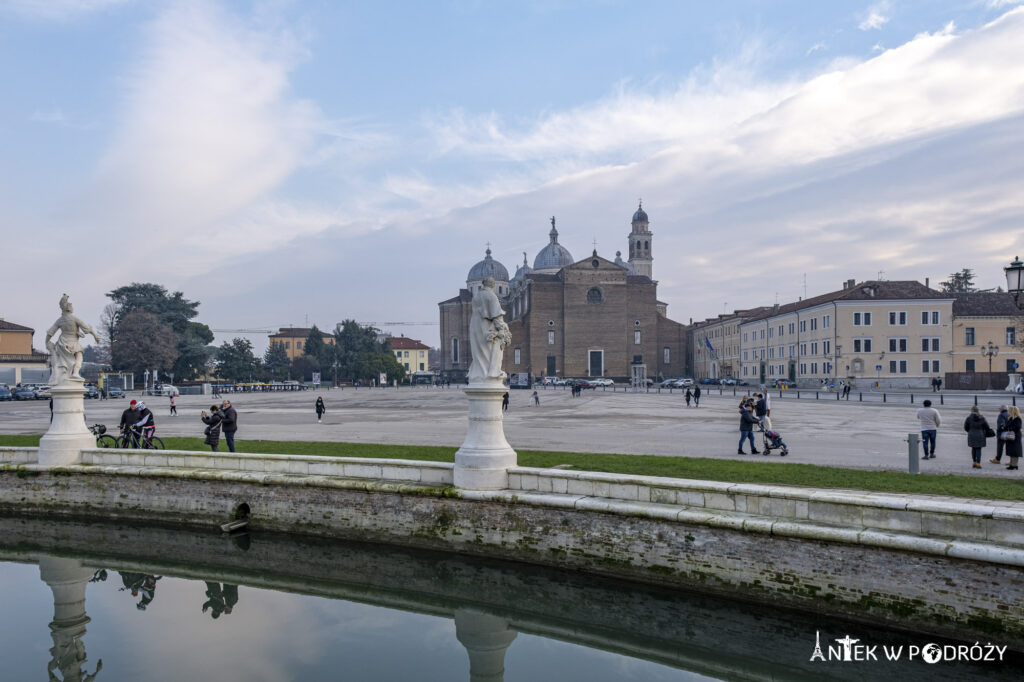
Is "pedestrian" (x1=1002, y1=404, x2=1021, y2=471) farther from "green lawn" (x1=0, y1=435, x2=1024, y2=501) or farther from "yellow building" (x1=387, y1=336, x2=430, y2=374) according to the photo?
"yellow building" (x1=387, y1=336, x2=430, y2=374)

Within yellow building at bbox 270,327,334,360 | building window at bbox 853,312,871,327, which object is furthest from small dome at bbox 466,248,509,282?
building window at bbox 853,312,871,327

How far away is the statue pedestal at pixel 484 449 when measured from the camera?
10.5 metres

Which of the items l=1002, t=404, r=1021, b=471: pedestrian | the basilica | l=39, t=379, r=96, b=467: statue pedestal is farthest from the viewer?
the basilica

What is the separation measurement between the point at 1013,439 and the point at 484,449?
32.2ft

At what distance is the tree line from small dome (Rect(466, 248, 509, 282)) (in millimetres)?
19074

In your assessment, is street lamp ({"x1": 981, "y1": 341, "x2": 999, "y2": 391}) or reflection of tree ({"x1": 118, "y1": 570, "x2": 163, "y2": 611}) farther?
street lamp ({"x1": 981, "y1": 341, "x2": 999, "y2": 391})

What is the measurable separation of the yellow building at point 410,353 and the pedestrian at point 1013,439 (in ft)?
435

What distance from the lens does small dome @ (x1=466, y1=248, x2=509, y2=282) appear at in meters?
112

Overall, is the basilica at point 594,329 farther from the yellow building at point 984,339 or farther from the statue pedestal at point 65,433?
the statue pedestal at point 65,433

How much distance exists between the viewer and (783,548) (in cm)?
819

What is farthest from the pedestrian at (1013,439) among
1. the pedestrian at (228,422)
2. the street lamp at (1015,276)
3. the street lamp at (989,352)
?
the street lamp at (989,352)

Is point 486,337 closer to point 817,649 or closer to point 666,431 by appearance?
point 817,649

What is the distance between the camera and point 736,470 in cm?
1152

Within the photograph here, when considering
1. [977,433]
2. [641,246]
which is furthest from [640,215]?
[977,433]
